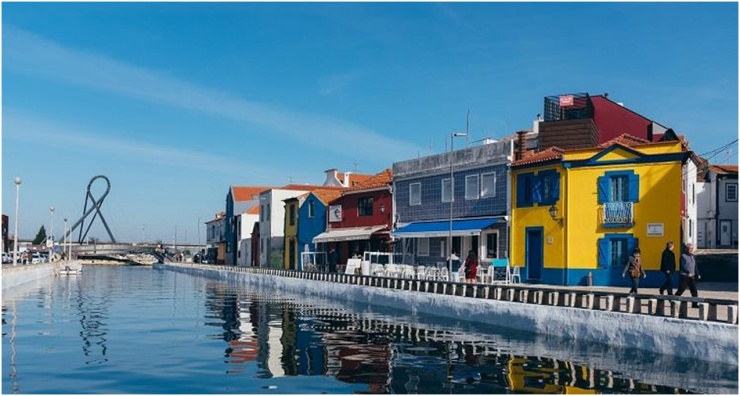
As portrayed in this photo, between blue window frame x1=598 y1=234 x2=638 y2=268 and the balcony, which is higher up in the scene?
the balcony

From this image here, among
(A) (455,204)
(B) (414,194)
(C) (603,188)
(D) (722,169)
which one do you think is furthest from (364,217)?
(D) (722,169)

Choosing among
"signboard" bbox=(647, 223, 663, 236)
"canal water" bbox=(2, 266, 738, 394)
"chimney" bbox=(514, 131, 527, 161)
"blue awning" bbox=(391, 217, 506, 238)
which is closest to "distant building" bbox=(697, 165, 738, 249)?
"chimney" bbox=(514, 131, 527, 161)

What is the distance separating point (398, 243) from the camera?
4534cm

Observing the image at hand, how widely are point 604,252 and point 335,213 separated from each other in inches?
1004

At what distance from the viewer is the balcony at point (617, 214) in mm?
32094

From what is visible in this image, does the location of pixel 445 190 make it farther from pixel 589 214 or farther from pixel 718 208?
pixel 718 208

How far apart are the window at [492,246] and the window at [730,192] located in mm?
24146

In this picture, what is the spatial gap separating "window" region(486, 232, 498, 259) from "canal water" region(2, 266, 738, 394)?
11032mm

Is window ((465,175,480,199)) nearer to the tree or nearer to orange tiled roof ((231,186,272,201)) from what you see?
orange tiled roof ((231,186,272,201))

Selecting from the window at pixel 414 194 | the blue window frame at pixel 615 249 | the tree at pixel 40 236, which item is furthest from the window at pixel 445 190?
the tree at pixel 40 236

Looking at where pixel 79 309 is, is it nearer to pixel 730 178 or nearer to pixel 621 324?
pixel 621 324

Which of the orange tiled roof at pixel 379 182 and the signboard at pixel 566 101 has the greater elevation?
the signboard at pixel 566 101

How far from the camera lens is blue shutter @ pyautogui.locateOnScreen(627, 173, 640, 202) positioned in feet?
105

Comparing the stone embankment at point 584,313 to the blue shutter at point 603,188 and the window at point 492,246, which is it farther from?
the blue shutter at point 603,188
